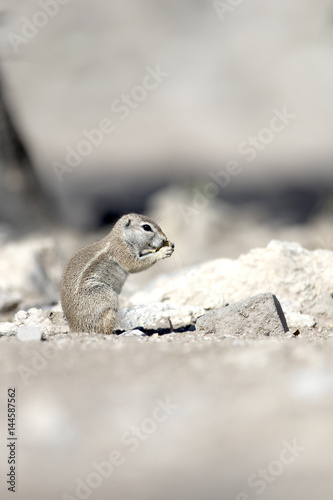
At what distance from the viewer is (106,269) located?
625cm

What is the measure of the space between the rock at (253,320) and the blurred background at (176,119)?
283 inches

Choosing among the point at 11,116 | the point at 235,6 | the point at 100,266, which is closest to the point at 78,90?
the point at 235,6

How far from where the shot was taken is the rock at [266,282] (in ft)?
22.5

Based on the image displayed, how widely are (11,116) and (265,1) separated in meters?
17.4

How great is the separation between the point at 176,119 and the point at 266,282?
62.3 feet

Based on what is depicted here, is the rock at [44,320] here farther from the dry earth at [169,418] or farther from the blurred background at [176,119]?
the blurred background at [176,119]

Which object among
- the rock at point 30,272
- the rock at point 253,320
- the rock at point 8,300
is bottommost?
the rock at point 253,320

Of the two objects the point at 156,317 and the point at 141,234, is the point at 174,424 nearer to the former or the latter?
the point at 156,317

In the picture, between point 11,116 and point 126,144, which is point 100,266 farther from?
point 126,144

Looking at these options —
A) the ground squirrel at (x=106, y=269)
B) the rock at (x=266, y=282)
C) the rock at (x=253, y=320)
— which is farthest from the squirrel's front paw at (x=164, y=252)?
the rock at (x=253, y=320)

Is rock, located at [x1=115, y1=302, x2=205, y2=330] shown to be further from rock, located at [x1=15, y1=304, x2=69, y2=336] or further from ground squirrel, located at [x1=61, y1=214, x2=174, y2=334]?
rock, located at [x1=15, y1=304, x2=69, y2=336]

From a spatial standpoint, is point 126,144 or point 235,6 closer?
point 126,144

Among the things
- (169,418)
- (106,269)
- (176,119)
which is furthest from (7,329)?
(176,119)

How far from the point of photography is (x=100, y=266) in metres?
6.21
